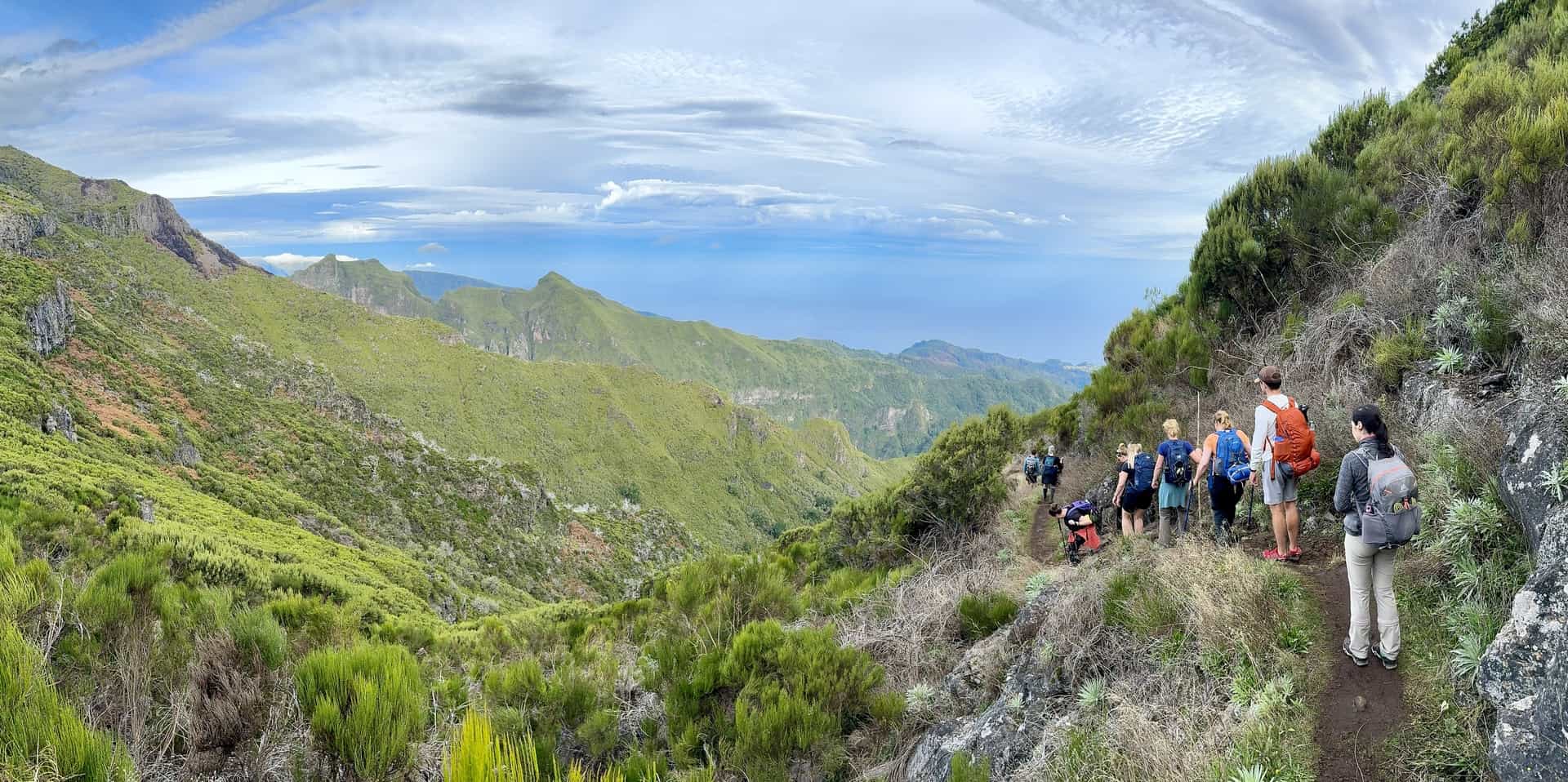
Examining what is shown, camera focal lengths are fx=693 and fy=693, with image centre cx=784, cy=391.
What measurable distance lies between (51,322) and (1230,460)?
74930 millimetres

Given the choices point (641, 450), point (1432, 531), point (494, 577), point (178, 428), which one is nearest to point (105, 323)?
point (178, 428)

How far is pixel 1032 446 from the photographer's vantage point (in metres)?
15.3

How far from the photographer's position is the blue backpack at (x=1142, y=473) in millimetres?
7945

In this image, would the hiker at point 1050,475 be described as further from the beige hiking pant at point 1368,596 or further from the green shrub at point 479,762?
the green shrub at point 479,762

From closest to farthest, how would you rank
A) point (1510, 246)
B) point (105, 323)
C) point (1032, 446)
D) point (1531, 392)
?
point (1531, 392)
point (1510, 246)
point (1032, 446)
point (105, 323)

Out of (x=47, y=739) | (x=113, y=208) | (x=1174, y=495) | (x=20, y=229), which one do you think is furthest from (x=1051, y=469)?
(x=113, y=208)

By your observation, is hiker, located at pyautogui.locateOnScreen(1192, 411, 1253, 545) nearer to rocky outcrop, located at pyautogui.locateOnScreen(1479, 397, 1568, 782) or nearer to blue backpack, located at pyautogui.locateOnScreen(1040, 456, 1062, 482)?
rocky outcrop, located at pyautogui.locateOnScreen(1479, 397, 1568, 782)

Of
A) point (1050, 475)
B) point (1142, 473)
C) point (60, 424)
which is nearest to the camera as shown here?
point (1142, 473)

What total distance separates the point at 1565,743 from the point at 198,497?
159 feet

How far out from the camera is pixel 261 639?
362 centimetres

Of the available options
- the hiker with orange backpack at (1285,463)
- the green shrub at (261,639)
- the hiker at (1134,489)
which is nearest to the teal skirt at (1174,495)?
the hiker at (1134,489)

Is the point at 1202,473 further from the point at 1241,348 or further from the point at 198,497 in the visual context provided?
the point at 198,497

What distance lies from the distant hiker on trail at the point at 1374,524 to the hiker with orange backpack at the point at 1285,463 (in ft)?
5.09

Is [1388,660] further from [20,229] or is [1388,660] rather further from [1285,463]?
[20,229]
